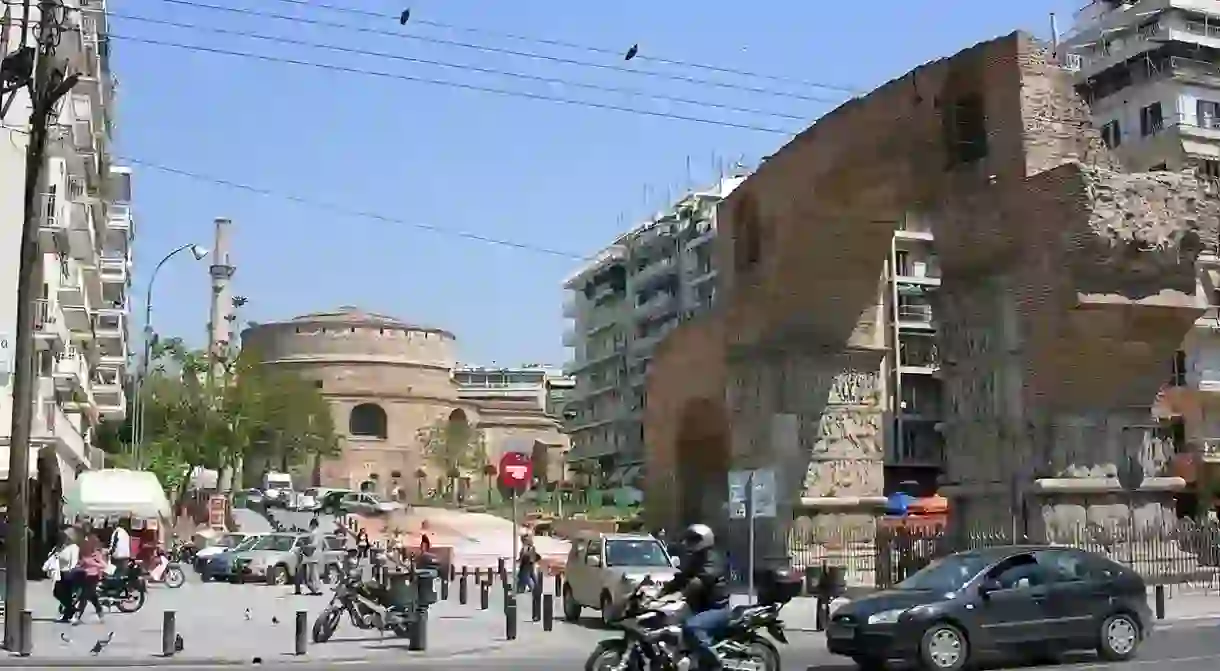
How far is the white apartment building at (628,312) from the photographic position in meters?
70.3

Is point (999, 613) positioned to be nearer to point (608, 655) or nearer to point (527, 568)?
point (608, 655)

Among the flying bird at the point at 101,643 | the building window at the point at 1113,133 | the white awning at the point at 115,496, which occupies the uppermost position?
the building window at the point at 1113,133

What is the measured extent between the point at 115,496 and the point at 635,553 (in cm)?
1658

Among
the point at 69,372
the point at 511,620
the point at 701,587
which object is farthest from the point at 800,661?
the point at 69,372

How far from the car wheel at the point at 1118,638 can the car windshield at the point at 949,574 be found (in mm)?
1468

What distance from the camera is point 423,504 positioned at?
72250 millimetres

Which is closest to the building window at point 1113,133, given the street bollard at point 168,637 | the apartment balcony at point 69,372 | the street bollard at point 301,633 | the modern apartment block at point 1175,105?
the modern apartment block at point 1175,105

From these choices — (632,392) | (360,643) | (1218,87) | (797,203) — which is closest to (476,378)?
(632,392)

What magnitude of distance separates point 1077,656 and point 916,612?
2.54m

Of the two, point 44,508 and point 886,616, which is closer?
point 886,616

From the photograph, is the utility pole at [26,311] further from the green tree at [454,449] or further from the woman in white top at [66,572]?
the green tree at [454,449]

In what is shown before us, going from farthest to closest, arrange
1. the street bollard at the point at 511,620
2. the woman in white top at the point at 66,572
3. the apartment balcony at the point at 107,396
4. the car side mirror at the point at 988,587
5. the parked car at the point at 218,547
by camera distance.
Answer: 1. the apartment balcony at the point at 107,396
2. the parked car at the point at 218,547
3. the woman in white top at the point at 66,572
4. the street bollard at the point at 511,620
5. the car side mirror at the point at 988,587

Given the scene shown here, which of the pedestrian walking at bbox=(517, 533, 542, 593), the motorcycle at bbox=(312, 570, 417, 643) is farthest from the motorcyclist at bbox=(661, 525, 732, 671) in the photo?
the pedestrian walking at bbox=(517, 533, 542, 593)

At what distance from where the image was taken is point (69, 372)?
3681 centimetres
